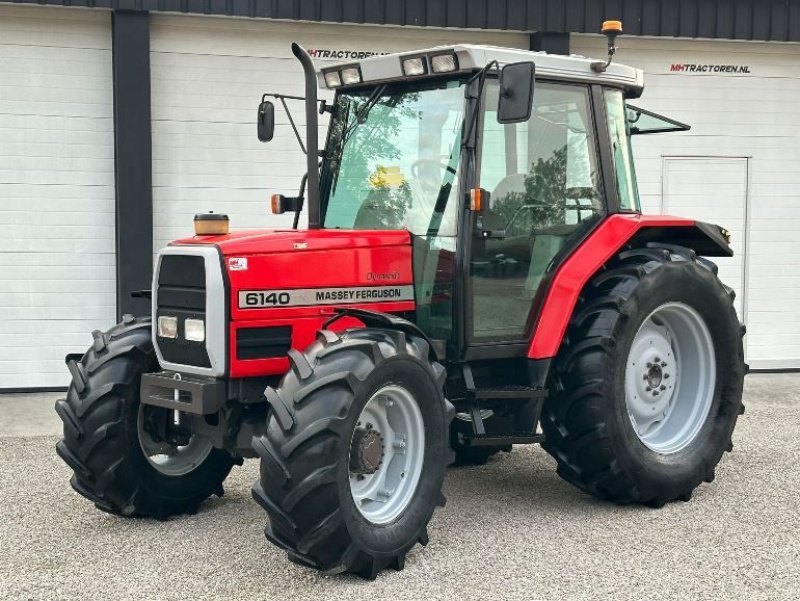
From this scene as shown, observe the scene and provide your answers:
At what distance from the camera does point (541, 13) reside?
31.8ft

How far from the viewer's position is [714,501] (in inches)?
223

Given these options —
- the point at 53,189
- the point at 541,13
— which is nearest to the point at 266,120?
the point at 53,189

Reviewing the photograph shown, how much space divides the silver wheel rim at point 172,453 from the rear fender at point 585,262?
5.95 feet

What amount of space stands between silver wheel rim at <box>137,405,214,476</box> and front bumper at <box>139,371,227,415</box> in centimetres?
33

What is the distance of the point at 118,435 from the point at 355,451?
1296 mm

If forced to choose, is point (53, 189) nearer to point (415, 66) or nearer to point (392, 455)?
point (415, 66)

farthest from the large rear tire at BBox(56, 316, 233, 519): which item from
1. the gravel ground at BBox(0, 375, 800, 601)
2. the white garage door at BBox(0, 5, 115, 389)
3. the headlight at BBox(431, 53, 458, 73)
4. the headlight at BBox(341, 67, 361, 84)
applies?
the white garage door at BBox(0, 5, 115, 389)

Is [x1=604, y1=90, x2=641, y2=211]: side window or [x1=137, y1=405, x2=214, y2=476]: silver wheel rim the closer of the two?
[x1=137, y1=405, x2=214, y2=476]: silver wheel rim

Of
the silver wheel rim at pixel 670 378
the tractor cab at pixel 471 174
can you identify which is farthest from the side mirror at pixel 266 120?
the silver wheel rim at pixel 670 378

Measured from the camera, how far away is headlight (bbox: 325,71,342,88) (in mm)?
5625

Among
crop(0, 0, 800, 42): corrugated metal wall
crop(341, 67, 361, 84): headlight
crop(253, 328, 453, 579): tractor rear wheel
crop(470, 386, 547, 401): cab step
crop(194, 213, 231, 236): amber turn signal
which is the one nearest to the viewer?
crop(253, 328, 453, 579): tractor rear wheel

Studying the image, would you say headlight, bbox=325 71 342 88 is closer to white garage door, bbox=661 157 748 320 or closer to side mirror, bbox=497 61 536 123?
side mirror, bbox=497 61 536 123

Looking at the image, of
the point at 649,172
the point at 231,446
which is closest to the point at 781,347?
the point at 649,172

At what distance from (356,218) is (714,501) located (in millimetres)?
2472
